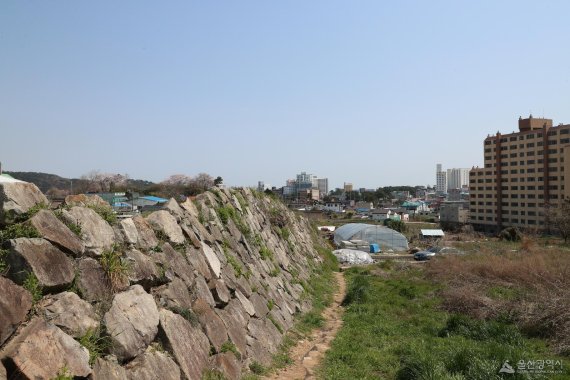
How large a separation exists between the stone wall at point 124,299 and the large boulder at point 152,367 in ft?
0.05

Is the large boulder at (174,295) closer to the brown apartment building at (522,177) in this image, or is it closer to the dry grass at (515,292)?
the dry grass at (515,292)

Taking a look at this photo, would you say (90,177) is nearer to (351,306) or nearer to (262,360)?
(351,306)

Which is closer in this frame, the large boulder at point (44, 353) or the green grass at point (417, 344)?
the large boulder at point (44, 353)

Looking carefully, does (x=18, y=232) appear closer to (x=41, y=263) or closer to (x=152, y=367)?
(x=41, y=263)

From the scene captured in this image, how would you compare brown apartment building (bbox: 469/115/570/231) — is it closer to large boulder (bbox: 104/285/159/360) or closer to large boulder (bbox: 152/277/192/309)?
large boulder (bbox: 152/277/192/309)

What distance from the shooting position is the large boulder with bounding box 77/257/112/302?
226 inches

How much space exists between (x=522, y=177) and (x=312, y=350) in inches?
3196

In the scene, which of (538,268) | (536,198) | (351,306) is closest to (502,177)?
(536,198)

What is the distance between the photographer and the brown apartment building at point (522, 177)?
73750 mm

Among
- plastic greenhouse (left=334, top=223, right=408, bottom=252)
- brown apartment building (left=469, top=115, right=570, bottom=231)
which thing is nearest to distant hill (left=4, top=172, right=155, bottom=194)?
plastic greenhouse (left=334, top=223, right=408, bottom=252)

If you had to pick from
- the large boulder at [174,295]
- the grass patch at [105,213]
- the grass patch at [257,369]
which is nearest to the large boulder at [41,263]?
the grass patch at [105,213]

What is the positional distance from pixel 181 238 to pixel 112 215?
195 cm

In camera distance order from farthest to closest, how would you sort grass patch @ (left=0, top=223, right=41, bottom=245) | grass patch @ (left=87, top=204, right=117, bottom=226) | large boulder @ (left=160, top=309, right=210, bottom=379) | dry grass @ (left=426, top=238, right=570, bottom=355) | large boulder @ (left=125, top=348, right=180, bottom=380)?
dry grass @ (left=426, top=238, right=570, bottom=355)
grass patch @ (left=87, top=204, right=117, bottom=226)
large boulder @ (left=160, top=309, right=210, bottom=379)
large boulder @ (left=125, top=348, right=180, bottom=380)
grass patch @ (left=0, top=223, right=41, bottom=245)

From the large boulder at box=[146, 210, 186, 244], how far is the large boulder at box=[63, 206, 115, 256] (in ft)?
5.40
